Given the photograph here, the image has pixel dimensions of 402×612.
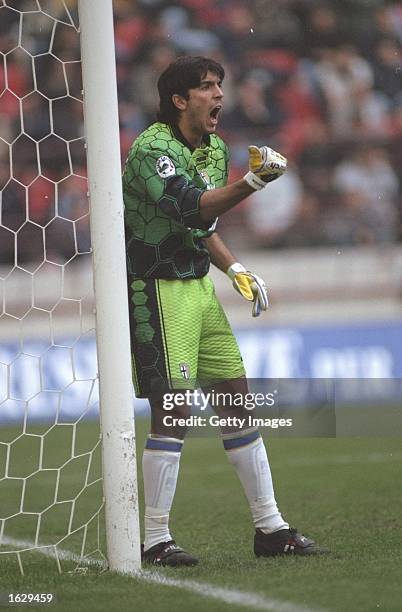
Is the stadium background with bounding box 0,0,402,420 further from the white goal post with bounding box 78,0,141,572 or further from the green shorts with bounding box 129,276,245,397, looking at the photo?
the white goal post with bounding box 78,0,141,572

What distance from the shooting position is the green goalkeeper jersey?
12.5 ft

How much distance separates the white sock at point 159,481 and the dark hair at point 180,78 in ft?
3.61

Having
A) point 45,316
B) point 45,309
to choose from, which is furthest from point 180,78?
point 45,309

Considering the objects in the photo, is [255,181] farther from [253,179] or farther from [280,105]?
[280,105]

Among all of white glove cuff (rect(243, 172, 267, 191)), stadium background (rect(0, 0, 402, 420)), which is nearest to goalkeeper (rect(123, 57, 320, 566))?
white glove cuff (rect(243, 172, 267, 191))

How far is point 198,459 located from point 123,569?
3.31 metres

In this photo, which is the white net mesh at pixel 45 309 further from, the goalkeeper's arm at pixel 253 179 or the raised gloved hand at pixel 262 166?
the raised gloved hand at pixel 262 166

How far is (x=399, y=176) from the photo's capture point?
38.0 ft

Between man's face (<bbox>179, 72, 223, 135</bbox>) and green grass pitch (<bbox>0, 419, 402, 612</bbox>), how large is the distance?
4.79 ft

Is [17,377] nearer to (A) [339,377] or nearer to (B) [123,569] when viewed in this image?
(A) [339,377]

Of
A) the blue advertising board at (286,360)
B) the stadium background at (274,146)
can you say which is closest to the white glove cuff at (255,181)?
the blue advertising board at (286,360)

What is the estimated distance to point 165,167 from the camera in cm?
381

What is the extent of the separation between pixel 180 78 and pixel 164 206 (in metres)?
0.51

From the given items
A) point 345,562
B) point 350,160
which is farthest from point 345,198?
point 345,562
